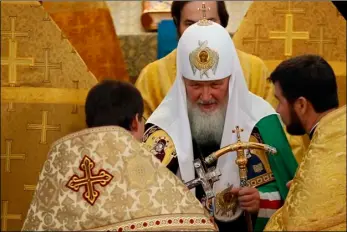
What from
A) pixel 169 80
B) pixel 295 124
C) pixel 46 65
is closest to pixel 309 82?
pixel 295 124

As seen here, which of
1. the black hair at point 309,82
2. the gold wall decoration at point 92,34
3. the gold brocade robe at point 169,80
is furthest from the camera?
the gold wall decoration at point 92,34

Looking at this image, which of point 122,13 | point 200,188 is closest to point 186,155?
point 200,188

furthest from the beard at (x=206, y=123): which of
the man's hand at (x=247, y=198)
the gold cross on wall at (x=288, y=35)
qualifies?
the gold cross on wall at (x=288, y=35)

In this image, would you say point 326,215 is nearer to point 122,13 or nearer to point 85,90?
point 85,90

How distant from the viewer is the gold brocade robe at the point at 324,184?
13.4 feet

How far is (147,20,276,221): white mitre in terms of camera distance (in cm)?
568

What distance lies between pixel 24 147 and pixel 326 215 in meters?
2.71

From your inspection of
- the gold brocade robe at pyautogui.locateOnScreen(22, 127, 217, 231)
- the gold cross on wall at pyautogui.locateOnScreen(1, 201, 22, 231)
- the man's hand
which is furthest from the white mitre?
the gold brocade robe at pyautogui.locateOnScreen(22, 127, 217, 231)

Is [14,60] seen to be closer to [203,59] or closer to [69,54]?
[69,54]

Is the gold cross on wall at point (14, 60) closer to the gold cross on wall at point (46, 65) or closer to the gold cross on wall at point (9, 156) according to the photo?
the gold cross on wall at point (46, 65)

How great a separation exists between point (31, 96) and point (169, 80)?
792 mm

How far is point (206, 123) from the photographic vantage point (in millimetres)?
5676

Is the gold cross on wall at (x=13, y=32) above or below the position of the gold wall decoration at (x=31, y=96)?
above

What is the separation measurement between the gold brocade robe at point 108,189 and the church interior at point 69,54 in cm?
220
